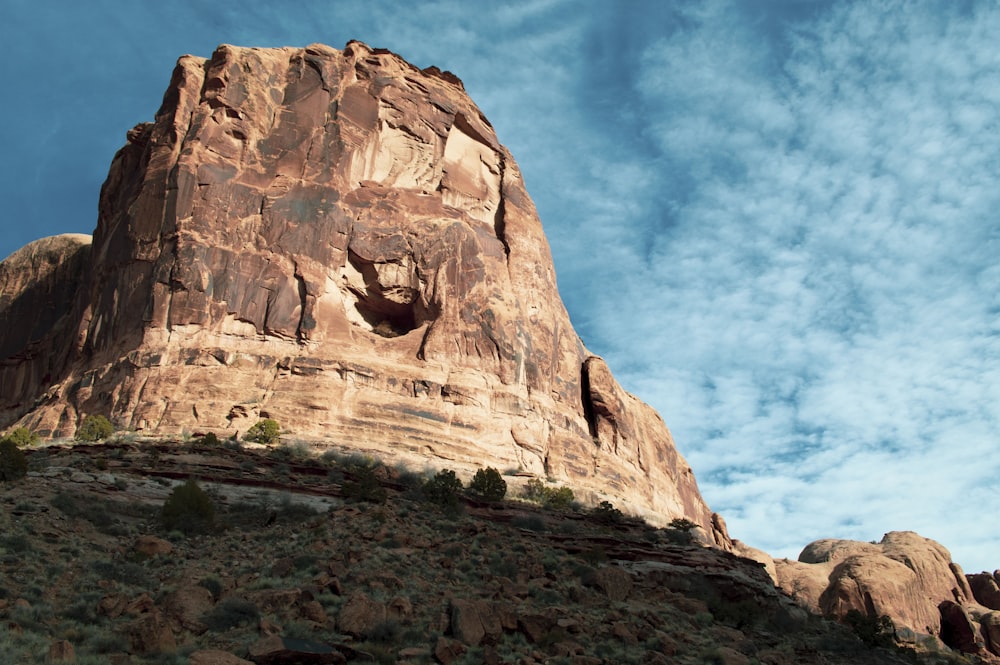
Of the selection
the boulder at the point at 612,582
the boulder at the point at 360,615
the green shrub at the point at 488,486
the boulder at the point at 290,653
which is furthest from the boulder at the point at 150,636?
the green shrub at the point at 488,486

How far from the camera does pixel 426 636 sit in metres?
17.4

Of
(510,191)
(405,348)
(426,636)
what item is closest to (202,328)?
(405,348)

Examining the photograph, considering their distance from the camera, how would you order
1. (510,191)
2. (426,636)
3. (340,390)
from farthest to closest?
(510,191) < (340,390) < (426,636)

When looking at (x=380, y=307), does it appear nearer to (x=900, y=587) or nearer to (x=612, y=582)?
(x=612, y=582)

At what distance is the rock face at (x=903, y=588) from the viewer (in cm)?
6234

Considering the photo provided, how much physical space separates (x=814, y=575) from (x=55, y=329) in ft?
194

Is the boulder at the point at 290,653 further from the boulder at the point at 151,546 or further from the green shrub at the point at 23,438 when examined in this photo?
the green shrub at the point at 23,438

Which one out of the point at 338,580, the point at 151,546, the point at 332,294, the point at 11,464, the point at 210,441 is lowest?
the point at 338,580

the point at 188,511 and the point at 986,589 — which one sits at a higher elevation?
the point at 986,589

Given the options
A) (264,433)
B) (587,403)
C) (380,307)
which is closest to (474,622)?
(264,433)

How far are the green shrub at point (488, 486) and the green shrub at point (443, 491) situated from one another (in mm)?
2317

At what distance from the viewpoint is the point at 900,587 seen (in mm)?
64000

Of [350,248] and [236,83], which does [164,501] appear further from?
[236,83]

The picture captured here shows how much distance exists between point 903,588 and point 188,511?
5440 cm
